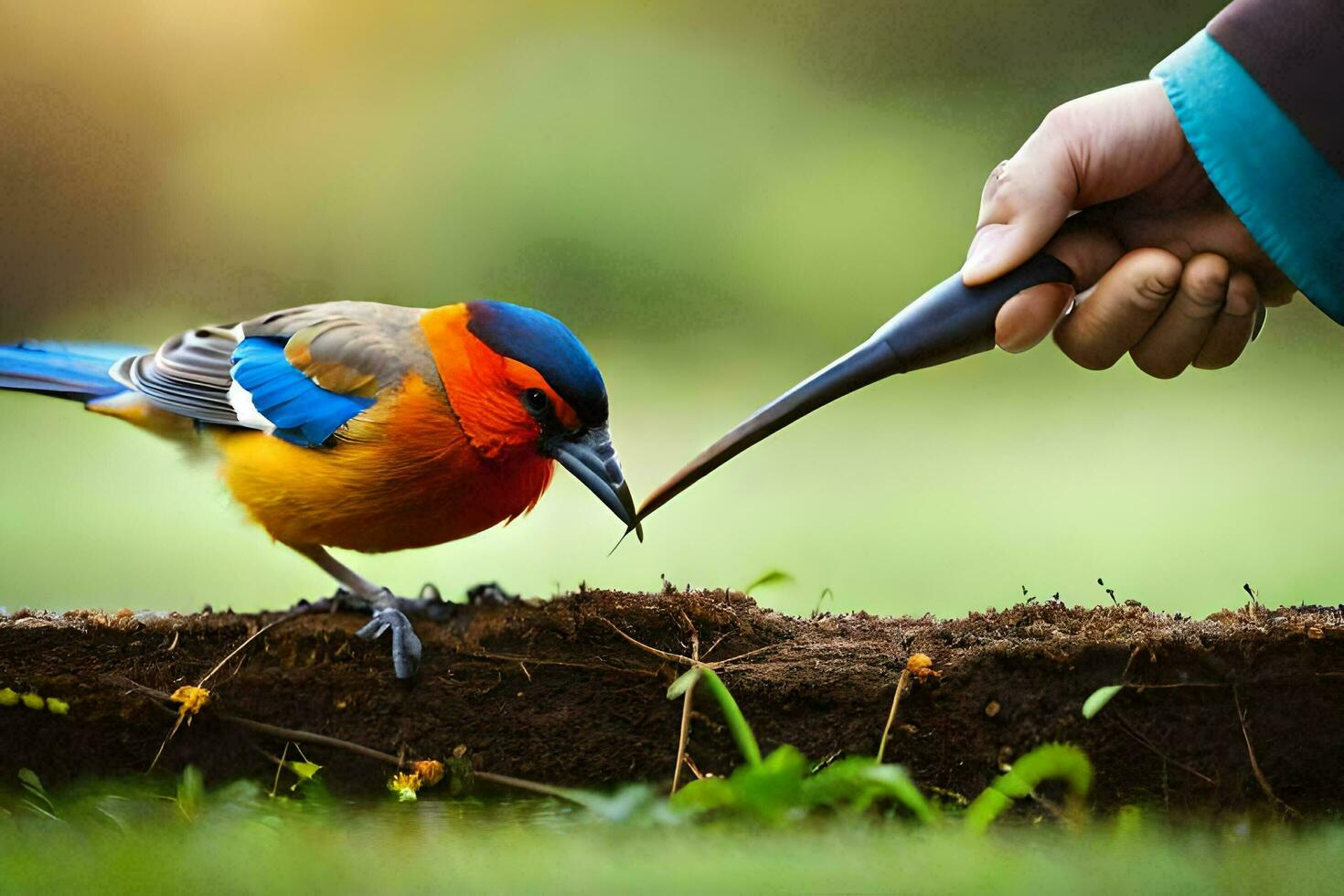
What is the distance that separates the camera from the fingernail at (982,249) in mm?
1923

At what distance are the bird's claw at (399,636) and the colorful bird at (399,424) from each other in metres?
0.19

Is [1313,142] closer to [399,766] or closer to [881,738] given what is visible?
[881,738]

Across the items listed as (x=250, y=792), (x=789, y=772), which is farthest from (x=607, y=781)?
(x=250, y=792)

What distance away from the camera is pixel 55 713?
1867mm

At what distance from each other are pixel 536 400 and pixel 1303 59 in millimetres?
1345

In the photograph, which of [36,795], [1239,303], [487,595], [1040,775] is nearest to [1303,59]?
[1239,303]

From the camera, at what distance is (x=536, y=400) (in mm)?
2225

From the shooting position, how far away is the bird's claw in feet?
6.07

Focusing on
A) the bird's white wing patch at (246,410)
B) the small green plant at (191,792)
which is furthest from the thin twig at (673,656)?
the bird's white wing patch at (246,410)

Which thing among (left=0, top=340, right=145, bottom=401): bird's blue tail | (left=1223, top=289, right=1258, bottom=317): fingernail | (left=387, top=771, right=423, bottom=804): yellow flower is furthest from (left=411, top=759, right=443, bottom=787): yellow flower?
(left=1223, top=289, right=1258, bottom=317): fingernail

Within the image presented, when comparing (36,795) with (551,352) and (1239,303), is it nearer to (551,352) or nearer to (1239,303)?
(551,352)

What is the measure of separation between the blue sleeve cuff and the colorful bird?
107 centimetres

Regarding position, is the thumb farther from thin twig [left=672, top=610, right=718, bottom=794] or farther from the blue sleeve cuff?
thin twig [left=672, top=610, right=718, bottom=794]

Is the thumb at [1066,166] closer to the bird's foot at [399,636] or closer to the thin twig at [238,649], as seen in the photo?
the bird's foot at [399,636]
